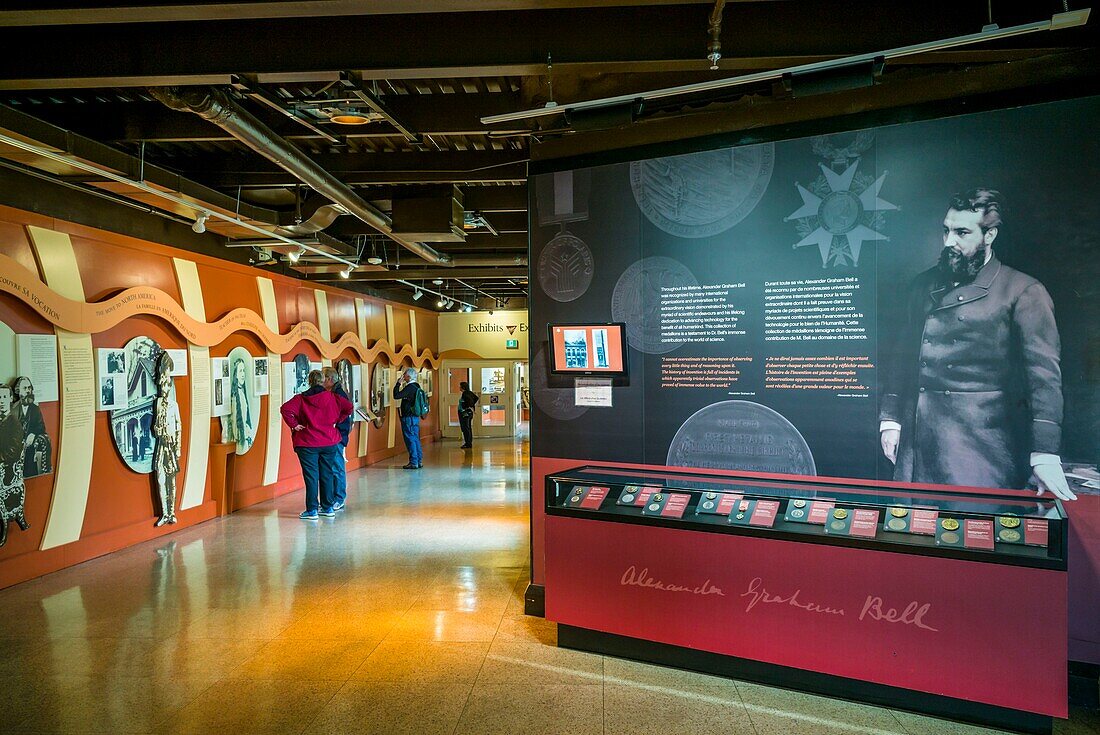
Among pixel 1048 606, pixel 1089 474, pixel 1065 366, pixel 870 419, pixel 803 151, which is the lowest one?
pixel 1048 606

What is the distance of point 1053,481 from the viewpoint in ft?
11.0

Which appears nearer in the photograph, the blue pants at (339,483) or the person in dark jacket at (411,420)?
the blue pants at (339,483)

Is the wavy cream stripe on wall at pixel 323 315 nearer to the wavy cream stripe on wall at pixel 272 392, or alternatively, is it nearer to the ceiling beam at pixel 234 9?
the wavy cream stripe on wall at pixel 272 392

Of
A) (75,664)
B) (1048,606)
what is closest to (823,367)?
(1048,606)

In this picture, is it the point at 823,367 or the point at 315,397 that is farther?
the point at 315,397

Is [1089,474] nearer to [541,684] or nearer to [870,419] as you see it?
[870,419]

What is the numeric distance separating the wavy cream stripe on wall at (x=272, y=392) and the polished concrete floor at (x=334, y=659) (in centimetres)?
281

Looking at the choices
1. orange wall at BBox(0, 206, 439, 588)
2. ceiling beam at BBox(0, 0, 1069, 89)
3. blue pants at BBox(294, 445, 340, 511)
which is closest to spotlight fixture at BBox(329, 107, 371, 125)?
ceiling beam at BBox(0, 0, 1069, 89)

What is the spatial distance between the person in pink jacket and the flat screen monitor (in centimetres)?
411

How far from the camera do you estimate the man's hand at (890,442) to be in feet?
12.1

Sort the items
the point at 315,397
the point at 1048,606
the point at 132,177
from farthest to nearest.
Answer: the point at 315,397
the point at 132,177
the point at 1048,606

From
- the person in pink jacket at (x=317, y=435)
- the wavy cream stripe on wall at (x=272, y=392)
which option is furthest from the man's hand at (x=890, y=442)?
the wavy cream stripe on wall at (x=272, y=392)

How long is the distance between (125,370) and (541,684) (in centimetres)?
545

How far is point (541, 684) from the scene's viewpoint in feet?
11.9
